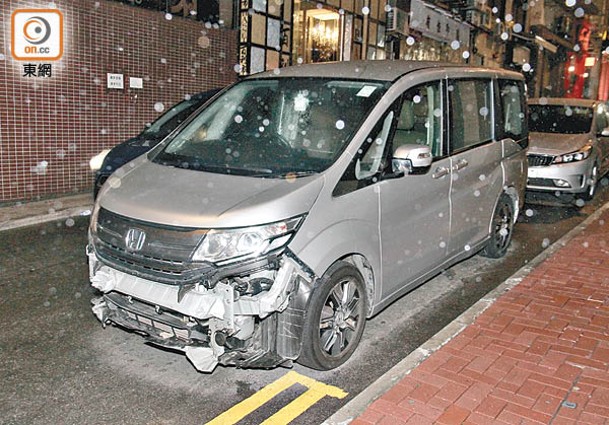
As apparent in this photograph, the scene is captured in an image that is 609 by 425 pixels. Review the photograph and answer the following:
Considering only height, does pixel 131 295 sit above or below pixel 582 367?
above

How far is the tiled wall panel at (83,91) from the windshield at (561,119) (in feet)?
23.5

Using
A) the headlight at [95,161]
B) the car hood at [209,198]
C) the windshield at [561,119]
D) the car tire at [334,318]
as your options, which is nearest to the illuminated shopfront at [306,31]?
the headlight at [95,161]

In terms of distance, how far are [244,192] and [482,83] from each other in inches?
137

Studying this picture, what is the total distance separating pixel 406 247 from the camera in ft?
15.5

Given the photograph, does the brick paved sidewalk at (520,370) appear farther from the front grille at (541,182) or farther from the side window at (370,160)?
the front grille at (541,182)

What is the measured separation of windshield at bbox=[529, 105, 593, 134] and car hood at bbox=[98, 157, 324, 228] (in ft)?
28.1

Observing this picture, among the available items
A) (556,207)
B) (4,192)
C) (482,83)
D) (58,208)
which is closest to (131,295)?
(482,83)

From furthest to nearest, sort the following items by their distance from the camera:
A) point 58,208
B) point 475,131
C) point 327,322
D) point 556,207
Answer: point 556,207, point 58,208, point 475,131, point 327,322

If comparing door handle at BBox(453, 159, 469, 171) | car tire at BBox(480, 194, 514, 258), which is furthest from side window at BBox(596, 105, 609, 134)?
door handle at BBox(453, 159, 469, 171)

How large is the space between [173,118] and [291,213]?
18.0 feet

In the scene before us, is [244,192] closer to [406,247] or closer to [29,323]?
[406,247]

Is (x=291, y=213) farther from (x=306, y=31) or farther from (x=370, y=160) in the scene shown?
(x=306, y=31)

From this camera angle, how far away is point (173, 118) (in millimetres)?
8656

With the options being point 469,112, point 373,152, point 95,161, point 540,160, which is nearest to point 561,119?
point 540,160
